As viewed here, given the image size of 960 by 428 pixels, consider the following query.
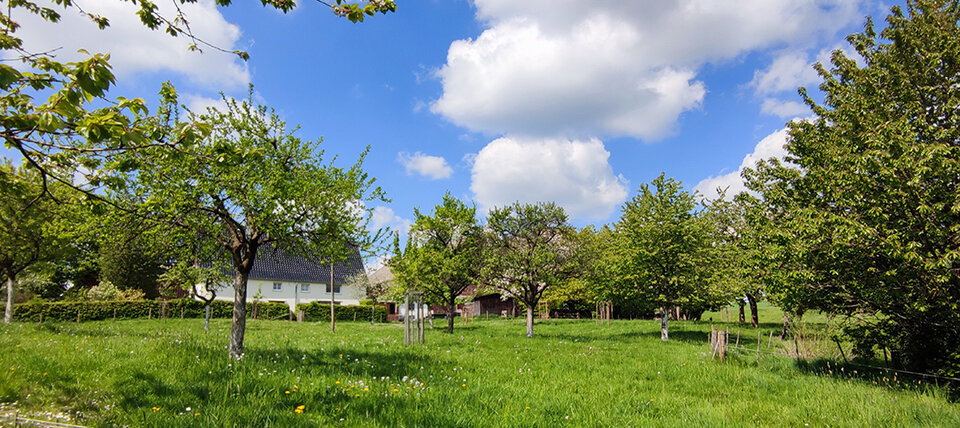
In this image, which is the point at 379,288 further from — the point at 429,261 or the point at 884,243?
the point at 884,243

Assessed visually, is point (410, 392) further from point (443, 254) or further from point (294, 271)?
point (294, 271)

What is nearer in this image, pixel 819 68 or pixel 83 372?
pixel 83 372

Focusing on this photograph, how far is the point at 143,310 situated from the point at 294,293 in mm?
21429

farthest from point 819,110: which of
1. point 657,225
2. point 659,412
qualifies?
point 659,412

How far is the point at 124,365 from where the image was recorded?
818 cm

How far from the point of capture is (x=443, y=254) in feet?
84.9

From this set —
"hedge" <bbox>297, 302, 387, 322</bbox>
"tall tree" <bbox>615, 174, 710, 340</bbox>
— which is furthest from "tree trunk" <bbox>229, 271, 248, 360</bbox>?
"hedge" <bbox>297, 302, 387, 322</bbox>

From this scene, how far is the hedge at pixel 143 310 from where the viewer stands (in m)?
30.6

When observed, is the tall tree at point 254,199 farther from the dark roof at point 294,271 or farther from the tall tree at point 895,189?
the dark roof at point 294,271

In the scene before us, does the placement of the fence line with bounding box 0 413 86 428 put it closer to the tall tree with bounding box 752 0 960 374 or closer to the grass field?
the grass field

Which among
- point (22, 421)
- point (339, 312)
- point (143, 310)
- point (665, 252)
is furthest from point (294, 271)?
point (22, 421)

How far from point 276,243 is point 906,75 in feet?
55.5

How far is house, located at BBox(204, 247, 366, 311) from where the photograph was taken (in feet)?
172

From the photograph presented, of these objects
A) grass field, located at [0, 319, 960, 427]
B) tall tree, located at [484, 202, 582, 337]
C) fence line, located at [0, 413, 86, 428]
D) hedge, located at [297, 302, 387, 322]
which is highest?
tall tree, located at [484, 202, 582, 337]
